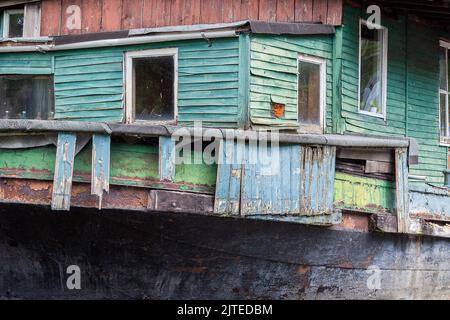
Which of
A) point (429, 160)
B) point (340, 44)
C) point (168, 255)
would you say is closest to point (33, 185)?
→ point (168, 255)

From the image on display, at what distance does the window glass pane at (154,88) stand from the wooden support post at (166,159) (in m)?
2.34

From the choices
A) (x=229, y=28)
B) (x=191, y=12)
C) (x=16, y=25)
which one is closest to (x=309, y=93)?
(x=229, y=28)

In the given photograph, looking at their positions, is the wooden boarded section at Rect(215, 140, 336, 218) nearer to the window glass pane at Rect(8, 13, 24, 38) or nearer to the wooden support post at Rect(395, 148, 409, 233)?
the wooden support post at Rect(395, 148, 409, 233)

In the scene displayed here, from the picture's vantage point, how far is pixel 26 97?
34.4 feet

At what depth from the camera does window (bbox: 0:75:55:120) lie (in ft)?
34.1

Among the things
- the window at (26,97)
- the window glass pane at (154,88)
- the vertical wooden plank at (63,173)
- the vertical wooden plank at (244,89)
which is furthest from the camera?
the window at (26,97)

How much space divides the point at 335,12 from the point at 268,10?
85cm

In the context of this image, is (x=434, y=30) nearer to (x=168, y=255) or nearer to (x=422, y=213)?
(x=422, y=213)

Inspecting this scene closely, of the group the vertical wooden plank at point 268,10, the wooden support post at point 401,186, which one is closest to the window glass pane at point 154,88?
the vertical wooden plank at point 268,10

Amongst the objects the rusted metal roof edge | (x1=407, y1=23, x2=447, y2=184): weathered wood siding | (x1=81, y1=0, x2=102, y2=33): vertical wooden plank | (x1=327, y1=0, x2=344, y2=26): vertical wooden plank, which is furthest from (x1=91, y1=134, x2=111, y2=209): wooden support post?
(x1=407, y1=23, x2=447, y2=184): weathered wood siding

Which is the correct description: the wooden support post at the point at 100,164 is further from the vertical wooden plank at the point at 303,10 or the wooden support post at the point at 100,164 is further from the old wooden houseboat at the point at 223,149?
the vertical wooden plank at the point at 303,10

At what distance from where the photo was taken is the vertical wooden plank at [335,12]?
9.52 meters

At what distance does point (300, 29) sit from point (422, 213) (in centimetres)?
276

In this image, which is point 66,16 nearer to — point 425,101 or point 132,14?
point 132,14
